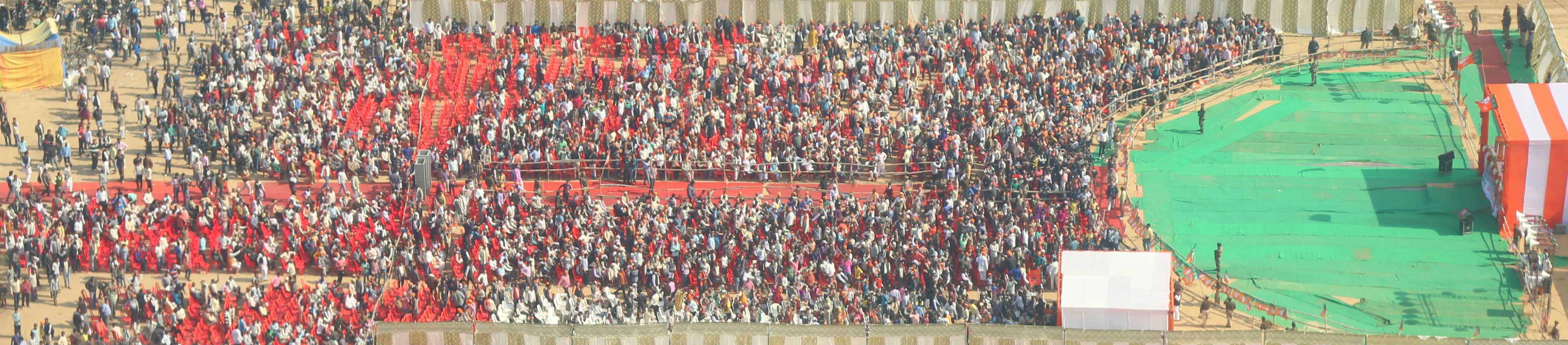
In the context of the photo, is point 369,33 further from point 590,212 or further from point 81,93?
point 590,212

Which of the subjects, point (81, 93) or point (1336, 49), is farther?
A: point (1336, 49)

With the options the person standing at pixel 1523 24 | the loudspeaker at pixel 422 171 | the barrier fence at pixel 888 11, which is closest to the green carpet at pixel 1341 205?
the barrier fence at pixel 888 11

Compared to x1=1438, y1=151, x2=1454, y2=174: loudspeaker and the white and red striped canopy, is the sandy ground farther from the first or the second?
x1=1438, y1=151, x2=1454, y2=174: loudspeaker

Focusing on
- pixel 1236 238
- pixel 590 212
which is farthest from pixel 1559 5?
pixel 590 212

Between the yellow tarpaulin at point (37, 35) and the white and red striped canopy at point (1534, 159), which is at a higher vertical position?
the yellow tarpaulin at point (37, 35)

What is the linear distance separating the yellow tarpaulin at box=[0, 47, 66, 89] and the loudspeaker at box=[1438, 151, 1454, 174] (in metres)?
38.2

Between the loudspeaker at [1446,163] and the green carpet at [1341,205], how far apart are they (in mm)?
170

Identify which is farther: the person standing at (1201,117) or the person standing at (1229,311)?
the person standing at (1201,117)

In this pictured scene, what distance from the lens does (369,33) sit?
71062 mm

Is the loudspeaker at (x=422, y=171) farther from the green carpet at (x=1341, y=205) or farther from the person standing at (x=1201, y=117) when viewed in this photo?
the person standing at (x=1201, y=117)

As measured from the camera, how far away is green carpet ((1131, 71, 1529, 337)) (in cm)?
5756

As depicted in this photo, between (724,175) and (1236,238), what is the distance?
13.1 m

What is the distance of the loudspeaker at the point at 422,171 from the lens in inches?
2450

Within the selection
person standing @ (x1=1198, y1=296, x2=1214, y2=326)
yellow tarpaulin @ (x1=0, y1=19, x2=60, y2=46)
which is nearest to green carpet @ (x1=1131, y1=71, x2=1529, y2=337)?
person standing @ (x1=1198, y1=296, x2=1214, y2=326)
